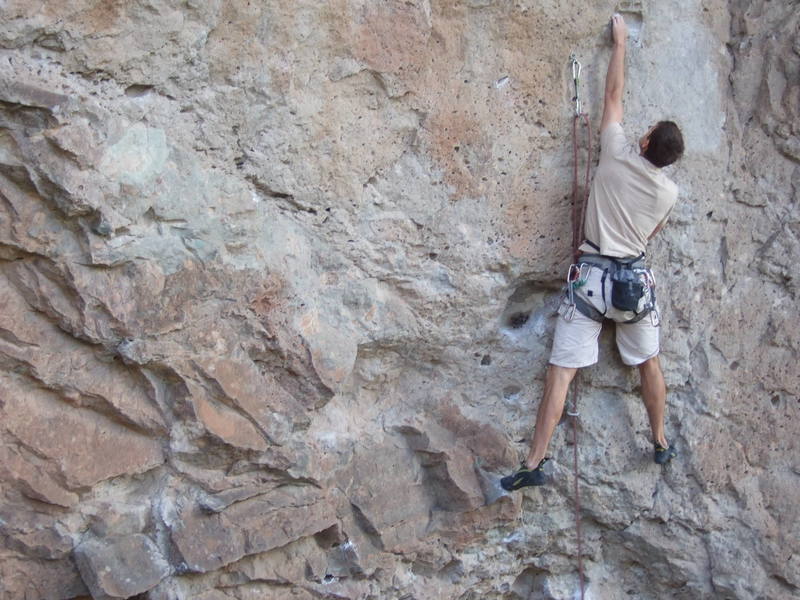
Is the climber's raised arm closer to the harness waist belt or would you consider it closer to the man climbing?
the man climbing

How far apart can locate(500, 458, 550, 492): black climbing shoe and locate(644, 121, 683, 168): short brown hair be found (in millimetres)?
1403

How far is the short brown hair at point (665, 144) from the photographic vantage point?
10.8 ft

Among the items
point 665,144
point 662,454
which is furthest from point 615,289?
point 662,454

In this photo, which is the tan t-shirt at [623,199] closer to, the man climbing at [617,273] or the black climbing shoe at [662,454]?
the man climbing at [617,273]

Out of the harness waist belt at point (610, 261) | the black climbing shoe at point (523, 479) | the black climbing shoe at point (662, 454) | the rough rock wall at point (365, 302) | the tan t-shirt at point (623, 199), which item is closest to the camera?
the rough rock wall at point (365, 302)

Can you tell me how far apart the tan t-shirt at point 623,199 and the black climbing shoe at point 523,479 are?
99 cm

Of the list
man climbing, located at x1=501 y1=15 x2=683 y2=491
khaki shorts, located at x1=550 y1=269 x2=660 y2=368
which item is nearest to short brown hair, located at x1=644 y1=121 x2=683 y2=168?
man climbing, located at x1=501 y1=15 x2=683 y2=491

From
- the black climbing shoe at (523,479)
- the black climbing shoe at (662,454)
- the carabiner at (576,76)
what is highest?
the carabiner at (576,76)

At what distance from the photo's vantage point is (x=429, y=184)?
346 centimetres

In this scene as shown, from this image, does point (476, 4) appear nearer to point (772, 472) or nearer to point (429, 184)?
point (429, 184)

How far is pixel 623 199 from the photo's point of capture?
3.47 metres

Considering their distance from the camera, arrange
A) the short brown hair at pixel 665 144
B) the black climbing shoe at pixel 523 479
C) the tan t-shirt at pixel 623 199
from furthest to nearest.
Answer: the black climbing shoe at pixel 523 479 < the tan t-shirt at pixel 623 199 < the short brown hair at pixel 665 144

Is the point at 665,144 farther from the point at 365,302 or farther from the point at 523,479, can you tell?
the point at 523,479

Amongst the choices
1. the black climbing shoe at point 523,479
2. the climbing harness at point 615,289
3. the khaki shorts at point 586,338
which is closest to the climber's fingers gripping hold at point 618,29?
the climbing harness at point 615,289
